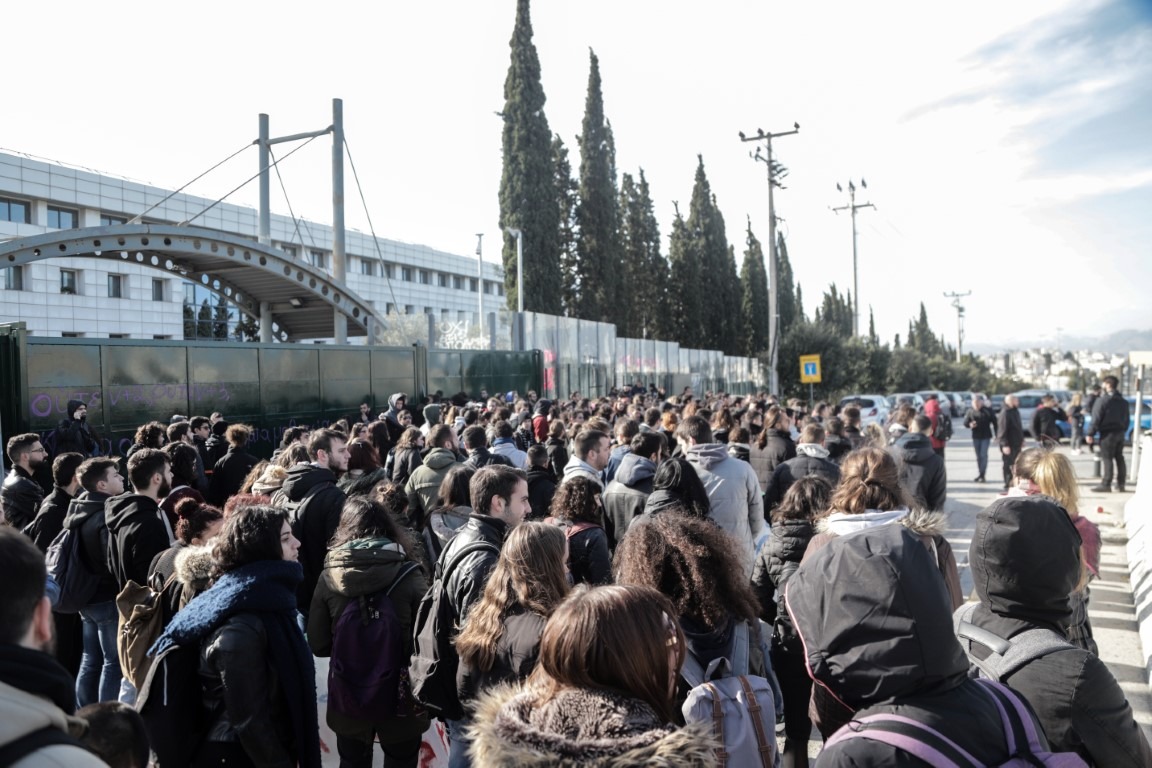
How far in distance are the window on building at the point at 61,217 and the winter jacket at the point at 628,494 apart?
159 ft

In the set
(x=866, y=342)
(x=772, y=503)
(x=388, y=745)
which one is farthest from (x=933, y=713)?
(x=866, y=342)

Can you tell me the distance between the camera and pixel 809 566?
220 centimetres

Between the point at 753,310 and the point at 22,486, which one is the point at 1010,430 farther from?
the point at 753,310

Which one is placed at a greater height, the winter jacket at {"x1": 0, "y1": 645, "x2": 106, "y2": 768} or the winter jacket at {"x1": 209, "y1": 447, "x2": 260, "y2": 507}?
the winter jacket at {"x1": 0, "y1": 645, "x2": 106, "y2": 768}

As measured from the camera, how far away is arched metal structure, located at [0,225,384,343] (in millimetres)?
14891

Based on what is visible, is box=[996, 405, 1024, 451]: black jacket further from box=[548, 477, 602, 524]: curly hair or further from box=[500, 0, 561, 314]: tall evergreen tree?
box=[500, 0, 561, 314]: tall evergreen tree

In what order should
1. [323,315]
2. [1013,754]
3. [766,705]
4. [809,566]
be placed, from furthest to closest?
[323,315] < [766,705] < [809,566] < [1013,754]

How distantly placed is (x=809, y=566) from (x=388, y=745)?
2513 mm

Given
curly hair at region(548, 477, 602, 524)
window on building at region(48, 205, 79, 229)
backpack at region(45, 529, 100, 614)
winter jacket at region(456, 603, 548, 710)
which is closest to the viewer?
winter jacket at region(456, 603, 548, 710)

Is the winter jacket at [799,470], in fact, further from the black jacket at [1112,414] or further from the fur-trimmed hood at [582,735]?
the black jacket at [1112,414]

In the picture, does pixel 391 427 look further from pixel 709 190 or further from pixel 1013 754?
pixel 709 190

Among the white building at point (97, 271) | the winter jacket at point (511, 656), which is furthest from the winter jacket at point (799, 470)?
the white building at point (97, 271)

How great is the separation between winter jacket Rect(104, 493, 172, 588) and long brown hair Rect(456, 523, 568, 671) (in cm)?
247

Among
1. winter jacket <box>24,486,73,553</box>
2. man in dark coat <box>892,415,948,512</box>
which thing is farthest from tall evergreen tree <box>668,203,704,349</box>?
winter jacket <box>24,486,73,553</box>
